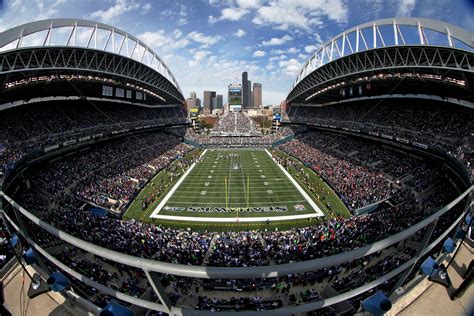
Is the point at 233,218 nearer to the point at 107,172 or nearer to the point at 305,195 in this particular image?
the point at 305,195

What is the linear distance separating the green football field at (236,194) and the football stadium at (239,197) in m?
0.26

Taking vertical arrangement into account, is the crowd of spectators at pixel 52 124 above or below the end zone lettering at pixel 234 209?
above

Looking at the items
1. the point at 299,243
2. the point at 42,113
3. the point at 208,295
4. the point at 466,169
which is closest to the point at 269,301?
the point at 208,295

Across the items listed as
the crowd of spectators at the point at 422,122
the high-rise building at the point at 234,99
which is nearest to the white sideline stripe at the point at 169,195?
the crowd of spectators at the point at 422,122

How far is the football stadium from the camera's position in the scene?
31.3 ft

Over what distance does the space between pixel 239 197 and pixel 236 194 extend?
3.49 ft

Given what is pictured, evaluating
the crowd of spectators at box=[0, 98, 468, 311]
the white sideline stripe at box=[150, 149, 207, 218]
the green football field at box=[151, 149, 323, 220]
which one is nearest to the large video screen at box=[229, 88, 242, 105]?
the crowd of spectators at box=[0, 98, 468, 311]

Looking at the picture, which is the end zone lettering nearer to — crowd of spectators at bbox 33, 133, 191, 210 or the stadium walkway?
crowd of spectators at bbox 33, 133, 191, 210

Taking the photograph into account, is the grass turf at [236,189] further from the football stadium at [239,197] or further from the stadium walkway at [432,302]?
the stadium walkway at [432,302]

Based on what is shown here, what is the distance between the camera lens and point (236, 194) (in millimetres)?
28859

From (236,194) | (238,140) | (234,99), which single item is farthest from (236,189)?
(234,99)

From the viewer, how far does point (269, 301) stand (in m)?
11.0

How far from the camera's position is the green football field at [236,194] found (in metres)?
24.0

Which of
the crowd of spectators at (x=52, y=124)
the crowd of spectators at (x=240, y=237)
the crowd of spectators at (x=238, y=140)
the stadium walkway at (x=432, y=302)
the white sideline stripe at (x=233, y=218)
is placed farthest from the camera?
the crowd of spectators at (x=238, y=140)
